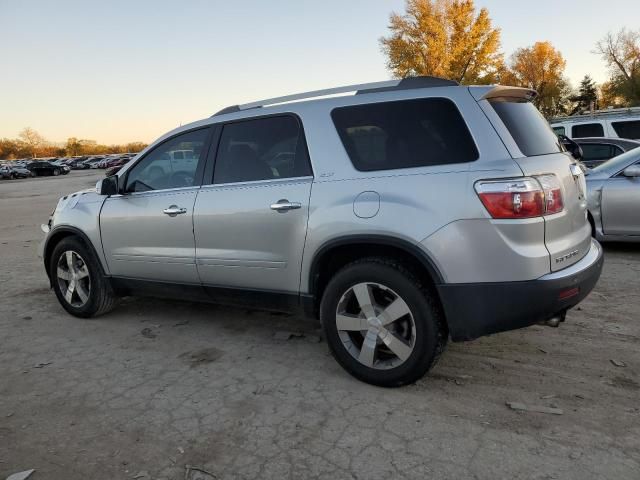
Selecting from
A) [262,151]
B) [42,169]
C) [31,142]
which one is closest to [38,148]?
[31,142]

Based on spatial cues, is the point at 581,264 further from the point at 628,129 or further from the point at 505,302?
the point at 628,129

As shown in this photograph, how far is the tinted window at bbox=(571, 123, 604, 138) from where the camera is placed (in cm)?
1101

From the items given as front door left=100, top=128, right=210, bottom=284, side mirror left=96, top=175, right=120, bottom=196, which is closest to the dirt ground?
front door left=100, top=128, right=210, bottom=284

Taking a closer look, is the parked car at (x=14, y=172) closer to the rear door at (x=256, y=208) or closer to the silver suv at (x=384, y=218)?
the silver suv at (x=384, y=218)

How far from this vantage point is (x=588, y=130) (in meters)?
11.2

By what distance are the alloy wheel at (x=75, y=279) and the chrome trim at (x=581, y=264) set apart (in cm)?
399

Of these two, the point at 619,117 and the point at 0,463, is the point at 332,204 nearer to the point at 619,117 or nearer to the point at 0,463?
the point at 0,463

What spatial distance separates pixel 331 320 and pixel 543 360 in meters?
1.52

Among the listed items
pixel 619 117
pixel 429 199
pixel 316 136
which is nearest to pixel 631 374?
pixel 429 199

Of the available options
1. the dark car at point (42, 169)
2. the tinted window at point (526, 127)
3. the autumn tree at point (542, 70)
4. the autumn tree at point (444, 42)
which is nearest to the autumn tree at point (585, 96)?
the autumn tree at point (542, 70)

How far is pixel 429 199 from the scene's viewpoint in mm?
2967

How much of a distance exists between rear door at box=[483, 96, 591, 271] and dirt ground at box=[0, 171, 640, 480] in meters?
0.85

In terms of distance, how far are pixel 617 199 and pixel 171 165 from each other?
5.40 meters

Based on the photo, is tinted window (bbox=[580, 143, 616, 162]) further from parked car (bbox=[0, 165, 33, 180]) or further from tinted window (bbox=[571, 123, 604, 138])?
parked car (bbox=[0, 165, 33, 180])
